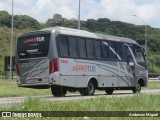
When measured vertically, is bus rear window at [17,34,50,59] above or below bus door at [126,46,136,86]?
above

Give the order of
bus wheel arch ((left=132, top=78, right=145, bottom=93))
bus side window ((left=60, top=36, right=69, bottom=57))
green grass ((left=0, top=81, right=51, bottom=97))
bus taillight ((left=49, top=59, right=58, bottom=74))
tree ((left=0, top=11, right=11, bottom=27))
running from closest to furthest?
bus taillight ((left=49, top=59, right=58, bottom=74)), bus side window ((left=60, top=36, right=69, bottom=57)), green grass ((left=0, top=81, right=51, bottom=97)), bus wheel arch ((left=132, top=78, right=145, bottom=93)), tree ((left=0, top=11, right=11, bottom=27))

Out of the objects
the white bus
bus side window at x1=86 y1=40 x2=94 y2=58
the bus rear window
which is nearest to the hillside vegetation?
the white bus

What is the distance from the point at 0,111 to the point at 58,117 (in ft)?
4.35

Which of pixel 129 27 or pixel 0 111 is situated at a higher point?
pixel 129 27

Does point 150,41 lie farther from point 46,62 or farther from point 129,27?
point 46,62

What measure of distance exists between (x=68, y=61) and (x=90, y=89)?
2.37 metres

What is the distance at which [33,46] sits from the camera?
22875 millimetres

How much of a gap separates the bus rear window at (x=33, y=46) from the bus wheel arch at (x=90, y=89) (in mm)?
3241

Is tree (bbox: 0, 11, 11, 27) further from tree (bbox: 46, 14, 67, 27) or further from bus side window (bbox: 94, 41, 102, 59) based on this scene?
bus side window (bbox: 94, 41, 102, 59)

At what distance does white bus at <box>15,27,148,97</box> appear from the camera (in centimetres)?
2234

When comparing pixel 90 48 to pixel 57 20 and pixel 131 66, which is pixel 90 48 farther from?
pixel 57 20

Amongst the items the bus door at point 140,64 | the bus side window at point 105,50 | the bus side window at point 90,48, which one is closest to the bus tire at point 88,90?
the bus side window at point 90,48

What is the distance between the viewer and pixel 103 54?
84.4 feet

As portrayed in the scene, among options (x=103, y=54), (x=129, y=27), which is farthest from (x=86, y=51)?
(x=129, y=27)
